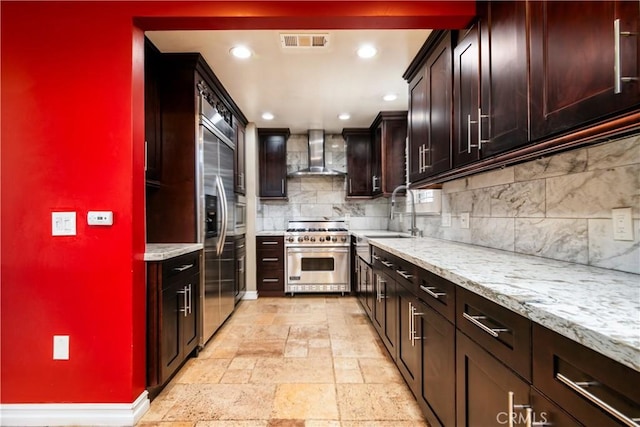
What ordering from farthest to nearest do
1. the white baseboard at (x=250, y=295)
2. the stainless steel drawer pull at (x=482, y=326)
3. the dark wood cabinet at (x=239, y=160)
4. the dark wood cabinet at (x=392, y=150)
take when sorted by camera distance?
the white baseboard at (x=250, y=295), the dark wood cabinet at (x=392, y=150), the dark wood cabinet at (x=239, y=160), the stainless steel drawer pull at (x=482, y=326)

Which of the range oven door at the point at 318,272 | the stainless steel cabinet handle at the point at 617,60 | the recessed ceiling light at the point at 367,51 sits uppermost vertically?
the recessed ceiling light at the point at 367,51

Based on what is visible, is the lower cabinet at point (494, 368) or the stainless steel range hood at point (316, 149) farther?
the stainless steel range hood at point (316, 149)

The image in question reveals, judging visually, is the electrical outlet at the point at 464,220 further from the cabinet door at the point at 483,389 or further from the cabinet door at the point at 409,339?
the cabinet door at the point at 483,389

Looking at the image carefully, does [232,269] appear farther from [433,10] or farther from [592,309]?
[592,309]

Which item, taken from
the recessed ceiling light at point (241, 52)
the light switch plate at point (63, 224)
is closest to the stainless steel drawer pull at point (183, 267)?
the light switch plate at point (63, 224)

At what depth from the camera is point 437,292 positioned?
1.42 metres

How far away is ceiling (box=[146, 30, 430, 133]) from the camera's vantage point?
2289mm

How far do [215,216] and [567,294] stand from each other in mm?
2687

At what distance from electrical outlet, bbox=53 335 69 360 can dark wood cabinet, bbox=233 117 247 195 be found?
2.26 metres

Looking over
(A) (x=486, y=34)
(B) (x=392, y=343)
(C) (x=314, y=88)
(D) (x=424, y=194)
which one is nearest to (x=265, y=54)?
(C) (x=314, y=88)

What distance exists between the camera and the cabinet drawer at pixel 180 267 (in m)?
2.00

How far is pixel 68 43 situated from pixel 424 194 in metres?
3.12

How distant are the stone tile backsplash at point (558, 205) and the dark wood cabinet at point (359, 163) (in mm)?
2024

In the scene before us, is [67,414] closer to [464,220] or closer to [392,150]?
[464,220]
